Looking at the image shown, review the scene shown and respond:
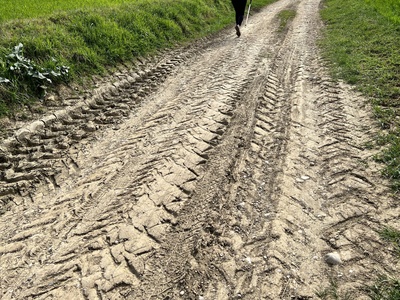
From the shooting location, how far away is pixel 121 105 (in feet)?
18.4

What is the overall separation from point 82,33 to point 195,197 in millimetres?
5584

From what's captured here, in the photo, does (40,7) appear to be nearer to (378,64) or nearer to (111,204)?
(111,204)

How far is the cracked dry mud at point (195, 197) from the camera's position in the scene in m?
2.48

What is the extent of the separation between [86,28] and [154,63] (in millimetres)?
1803

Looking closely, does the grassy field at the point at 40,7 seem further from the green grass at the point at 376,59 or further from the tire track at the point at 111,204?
the green grass at the point at 376,59

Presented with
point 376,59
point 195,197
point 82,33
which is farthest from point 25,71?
point 376,59

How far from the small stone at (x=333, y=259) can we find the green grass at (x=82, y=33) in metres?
4.89

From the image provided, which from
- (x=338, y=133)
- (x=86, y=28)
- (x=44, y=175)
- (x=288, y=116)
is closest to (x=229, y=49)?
(x=86, y=28)

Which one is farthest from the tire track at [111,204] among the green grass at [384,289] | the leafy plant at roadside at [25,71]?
the green grass at [384,289]

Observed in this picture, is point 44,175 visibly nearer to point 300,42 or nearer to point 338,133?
point 338,133

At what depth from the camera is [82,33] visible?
22.4ft

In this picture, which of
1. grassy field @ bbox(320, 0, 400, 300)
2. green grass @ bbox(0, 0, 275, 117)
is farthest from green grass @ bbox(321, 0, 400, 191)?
green grass @ bbox(0, 0, 275, 117)

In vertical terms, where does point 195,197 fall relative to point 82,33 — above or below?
below

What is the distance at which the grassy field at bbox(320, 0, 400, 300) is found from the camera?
3.23m
